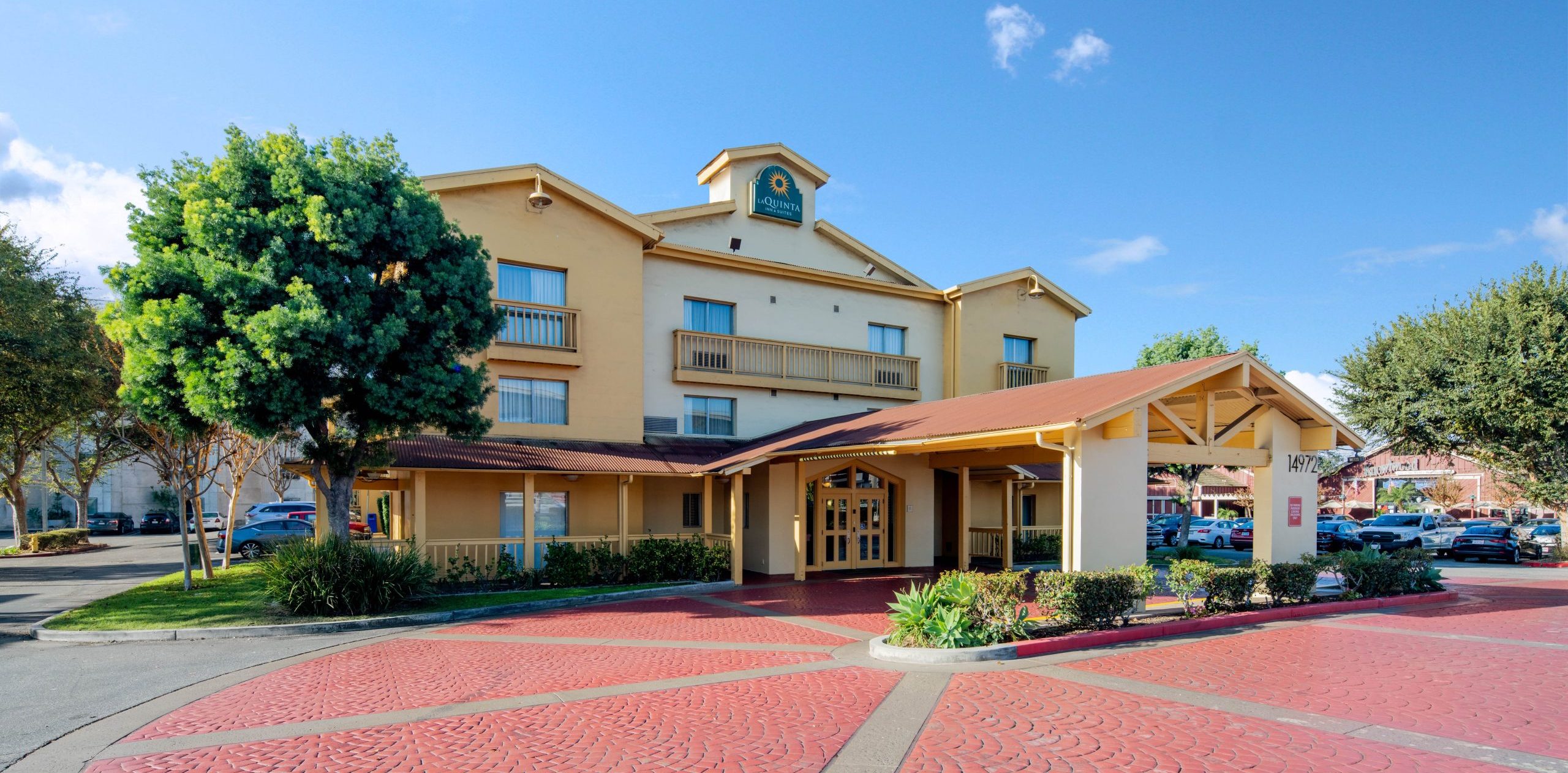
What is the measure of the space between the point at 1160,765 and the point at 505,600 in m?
12.6

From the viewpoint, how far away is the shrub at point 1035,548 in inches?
998

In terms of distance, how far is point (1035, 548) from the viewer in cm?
2561

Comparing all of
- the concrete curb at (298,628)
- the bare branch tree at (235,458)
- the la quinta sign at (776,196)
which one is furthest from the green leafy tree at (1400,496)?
the bare branch tree at (235,458)

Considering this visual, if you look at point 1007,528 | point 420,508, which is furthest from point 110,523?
point 1007,528

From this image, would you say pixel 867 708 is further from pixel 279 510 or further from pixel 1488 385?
pixel 279 510

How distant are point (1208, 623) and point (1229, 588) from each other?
4.23 feet

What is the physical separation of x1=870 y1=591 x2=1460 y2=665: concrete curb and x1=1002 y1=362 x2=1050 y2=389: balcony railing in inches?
530

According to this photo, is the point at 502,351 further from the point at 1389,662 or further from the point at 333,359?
the point at 1389,662

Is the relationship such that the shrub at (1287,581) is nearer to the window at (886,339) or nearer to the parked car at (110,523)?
the window at (886,339)

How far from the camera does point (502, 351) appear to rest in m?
20.1

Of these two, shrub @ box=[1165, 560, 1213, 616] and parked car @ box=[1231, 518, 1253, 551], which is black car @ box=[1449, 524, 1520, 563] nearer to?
parked car @ box=[1231, 518, 1253, 551]

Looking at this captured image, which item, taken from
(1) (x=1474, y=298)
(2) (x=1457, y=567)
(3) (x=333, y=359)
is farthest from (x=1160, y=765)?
(1) (x=1474, y=298)

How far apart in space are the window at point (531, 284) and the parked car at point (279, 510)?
59.8ft

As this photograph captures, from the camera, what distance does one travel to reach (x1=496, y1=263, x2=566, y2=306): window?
2081 centimetres
